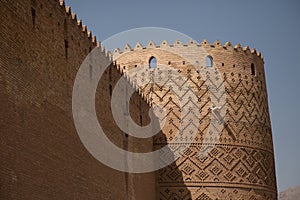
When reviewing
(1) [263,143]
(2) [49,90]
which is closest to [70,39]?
(2) [49,90]

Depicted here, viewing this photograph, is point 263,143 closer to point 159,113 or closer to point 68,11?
point 159,113

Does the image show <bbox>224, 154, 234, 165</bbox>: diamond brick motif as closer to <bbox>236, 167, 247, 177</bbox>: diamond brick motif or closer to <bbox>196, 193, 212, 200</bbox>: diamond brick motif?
<bbox>236, 167, 247, 177</bbox>: diamond brick motif

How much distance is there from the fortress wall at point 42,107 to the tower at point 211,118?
3.67 metres

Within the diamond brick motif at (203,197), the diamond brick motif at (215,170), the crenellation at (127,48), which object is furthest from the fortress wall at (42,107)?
the crenellation at (127,48)

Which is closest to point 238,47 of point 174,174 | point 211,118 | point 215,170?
point 211,118

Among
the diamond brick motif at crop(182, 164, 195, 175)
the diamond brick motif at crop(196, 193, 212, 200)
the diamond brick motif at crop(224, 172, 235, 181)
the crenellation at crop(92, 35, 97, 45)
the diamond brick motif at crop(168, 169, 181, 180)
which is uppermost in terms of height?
the crenellation at crop(92, 35, 97, 45)

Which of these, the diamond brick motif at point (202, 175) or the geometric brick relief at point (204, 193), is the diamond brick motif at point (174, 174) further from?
the diamond brick motif at point (202, 175)

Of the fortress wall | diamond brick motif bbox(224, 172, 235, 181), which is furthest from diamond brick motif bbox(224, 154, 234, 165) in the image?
the fortress wall

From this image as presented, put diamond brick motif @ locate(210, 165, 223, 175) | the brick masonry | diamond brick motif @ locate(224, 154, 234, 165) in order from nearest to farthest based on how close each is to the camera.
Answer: the brick masonry < diamond brick motif @ locate(210, 165, 223, 175) < diamond brick motif @ locate(224, 154, 234, 165)

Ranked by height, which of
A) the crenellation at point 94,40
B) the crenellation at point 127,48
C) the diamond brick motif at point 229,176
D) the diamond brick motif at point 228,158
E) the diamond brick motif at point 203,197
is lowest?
the diamond brick motif at point 203,197

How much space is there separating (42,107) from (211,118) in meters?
6.89

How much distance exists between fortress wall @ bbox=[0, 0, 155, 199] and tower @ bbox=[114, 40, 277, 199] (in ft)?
12.0

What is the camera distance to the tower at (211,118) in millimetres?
13117

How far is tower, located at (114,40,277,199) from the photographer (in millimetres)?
13117
